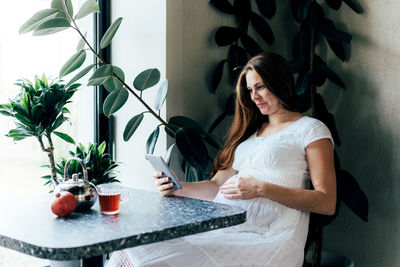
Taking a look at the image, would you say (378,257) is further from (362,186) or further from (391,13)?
(391,13)

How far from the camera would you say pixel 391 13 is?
7.70ft

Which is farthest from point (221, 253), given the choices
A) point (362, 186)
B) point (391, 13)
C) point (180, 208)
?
point (391, 13)

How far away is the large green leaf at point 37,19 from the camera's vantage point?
198cm

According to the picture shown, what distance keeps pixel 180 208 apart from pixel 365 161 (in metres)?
1.41

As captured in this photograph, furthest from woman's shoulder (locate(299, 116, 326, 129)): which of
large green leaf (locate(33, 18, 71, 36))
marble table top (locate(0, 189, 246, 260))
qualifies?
large green leaf (locate(33, 18, 71, 36))

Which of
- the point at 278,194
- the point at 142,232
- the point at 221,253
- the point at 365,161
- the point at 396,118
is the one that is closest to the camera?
the point at 142,232

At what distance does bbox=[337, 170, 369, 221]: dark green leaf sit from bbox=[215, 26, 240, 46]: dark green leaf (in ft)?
3.19

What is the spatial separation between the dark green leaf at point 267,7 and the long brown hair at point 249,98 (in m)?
0.76

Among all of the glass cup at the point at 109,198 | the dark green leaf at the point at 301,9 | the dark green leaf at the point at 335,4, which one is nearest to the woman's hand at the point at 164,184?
the glass cup at the point at 109,198

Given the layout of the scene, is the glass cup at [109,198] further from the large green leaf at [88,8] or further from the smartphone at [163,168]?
the large green leaf at [88,8]

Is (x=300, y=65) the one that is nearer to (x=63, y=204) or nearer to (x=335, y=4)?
(x=335, y=4)

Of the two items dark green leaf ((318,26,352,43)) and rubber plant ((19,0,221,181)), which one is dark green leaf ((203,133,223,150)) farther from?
dark green leaf ((318,26,352,43))

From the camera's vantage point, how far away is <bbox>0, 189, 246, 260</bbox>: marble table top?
1082 mm

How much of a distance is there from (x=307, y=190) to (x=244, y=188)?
0.82ft
